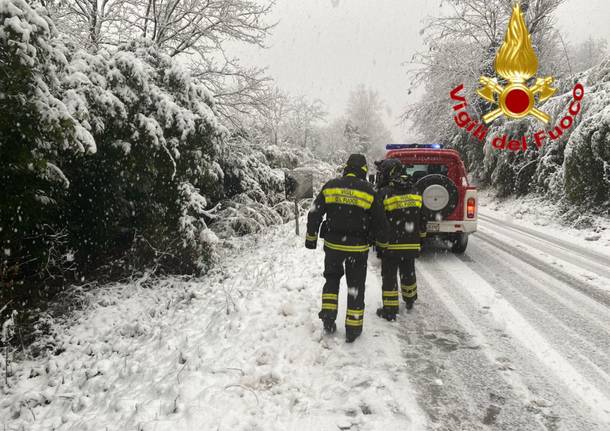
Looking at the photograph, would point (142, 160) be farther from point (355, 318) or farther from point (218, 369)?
point (355, 318)

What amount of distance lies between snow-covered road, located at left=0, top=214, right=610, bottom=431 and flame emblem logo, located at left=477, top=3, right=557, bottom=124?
10.7 meters

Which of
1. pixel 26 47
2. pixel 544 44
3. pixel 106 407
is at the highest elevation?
pixel 544 44

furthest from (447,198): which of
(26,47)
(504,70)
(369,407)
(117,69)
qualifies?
(504,70)

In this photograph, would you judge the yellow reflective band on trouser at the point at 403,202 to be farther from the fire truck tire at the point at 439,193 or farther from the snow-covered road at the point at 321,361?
the fire truck tire at the point at 439,193

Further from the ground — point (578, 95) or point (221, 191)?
point (578, 95)

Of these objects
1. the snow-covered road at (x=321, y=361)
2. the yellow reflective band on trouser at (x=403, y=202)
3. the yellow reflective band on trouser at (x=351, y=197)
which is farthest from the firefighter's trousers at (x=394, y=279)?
the yellow reflective band on trouser at (x=351, y=197)

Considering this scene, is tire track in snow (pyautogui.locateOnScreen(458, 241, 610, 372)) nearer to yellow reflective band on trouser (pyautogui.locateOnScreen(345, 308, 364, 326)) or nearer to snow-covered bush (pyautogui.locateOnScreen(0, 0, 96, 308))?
yellow reflective band on trouser (pyautogui.locateOnScreen(345, 308, 364, 326))

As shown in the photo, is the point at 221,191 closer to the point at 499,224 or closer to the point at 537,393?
the point at 537,393

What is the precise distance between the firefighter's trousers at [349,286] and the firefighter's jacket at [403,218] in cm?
85

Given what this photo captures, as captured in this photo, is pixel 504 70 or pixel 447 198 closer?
pixel 447 198

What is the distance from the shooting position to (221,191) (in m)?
9.83

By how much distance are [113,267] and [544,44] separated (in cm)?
2786

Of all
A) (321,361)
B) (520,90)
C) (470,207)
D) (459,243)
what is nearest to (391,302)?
(321,361)

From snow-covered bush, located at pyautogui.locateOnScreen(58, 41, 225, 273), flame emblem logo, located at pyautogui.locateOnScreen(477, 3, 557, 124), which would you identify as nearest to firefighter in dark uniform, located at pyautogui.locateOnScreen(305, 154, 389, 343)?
snow-covered bush, located at pyautogui.locateOnScreen(58, 41, 225, 273)
